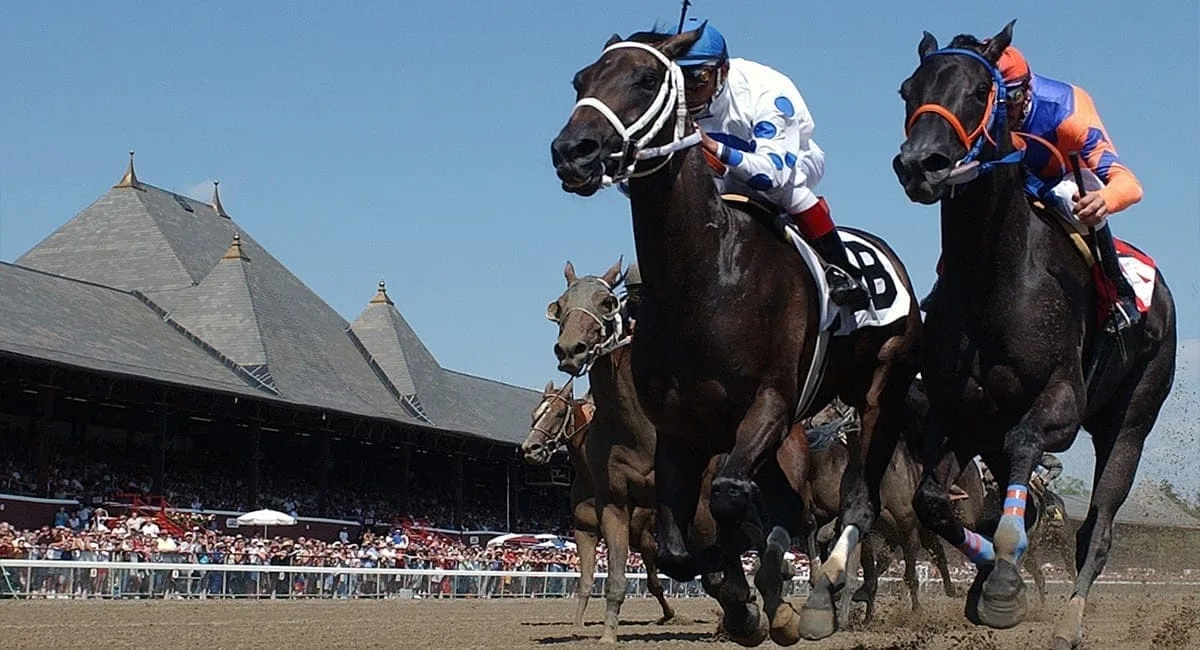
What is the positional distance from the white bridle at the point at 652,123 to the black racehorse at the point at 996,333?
0.89 m

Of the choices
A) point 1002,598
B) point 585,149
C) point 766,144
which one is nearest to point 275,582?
point 766,144

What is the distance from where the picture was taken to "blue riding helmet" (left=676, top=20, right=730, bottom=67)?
6.22m

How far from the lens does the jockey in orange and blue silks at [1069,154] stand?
6.39 meters

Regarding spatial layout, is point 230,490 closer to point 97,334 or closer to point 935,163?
point 97,334

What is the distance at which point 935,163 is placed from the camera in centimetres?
569

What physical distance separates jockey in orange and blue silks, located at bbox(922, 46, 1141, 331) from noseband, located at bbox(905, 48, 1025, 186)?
0.73 ft

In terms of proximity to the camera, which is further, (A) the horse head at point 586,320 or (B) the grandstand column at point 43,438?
(B) the grandstand column at point 43,438

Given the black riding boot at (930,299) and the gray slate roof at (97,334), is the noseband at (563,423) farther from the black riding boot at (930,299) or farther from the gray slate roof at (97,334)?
the gray slate roof at (97,334)

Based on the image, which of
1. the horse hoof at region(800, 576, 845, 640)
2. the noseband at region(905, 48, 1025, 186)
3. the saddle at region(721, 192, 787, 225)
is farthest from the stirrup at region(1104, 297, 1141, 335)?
the horse hoof at region(800, 576, 845, 640)

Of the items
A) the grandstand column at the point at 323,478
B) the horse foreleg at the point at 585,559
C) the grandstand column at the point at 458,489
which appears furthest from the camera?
the grandstand column at the point at 458,489

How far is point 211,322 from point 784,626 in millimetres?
33450

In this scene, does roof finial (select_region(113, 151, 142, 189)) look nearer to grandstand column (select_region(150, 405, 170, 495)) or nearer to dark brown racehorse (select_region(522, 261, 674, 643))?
grandstand column (select_region(150, 405, 170, 495))

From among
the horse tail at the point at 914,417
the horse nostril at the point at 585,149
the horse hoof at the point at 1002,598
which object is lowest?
the horse hoof at the point at 1002,598

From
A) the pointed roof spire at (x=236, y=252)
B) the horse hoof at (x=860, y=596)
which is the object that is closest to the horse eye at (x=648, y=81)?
the horse hoof at (x=860, y=596)
